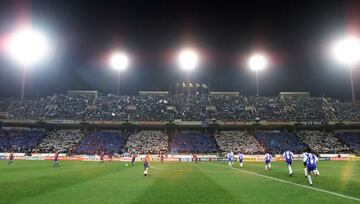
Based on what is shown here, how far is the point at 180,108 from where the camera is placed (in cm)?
8088

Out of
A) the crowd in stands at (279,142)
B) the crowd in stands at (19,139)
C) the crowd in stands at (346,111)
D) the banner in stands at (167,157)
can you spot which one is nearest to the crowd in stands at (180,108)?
the crowd in stands at (346,111)

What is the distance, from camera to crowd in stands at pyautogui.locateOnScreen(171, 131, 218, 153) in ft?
221

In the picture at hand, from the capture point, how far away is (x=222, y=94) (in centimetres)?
9038

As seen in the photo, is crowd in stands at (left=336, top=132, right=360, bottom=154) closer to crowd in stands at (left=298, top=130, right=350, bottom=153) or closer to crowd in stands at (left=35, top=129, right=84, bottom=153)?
crowd in stands at (left=298, top=130, right=350, bottom=153)

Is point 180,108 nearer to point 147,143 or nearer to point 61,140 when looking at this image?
point 147,143

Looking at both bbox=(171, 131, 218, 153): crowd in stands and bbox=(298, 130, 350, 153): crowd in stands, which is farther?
bbox=(171, 131, 218, 153): crowd in stands

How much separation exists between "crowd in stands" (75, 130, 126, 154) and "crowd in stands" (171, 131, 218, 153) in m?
12.1

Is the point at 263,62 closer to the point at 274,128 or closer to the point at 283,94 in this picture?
the point at 274,128

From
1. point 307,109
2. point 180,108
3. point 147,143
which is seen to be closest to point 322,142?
point 307,109

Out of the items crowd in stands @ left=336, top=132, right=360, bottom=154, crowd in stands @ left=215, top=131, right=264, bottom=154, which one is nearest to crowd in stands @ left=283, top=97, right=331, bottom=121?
crowd in stands @ left=336, top=132, right=360, bottom=154

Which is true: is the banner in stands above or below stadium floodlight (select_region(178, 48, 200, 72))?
below

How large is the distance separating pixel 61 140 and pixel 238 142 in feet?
130

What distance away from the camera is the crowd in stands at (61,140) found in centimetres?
6581

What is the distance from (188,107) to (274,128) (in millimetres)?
22254
